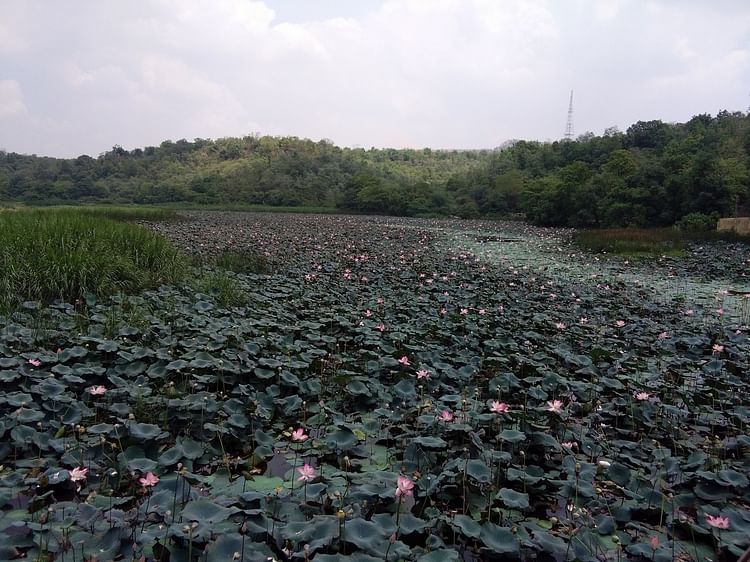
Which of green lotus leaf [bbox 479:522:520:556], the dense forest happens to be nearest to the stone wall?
the dense forest

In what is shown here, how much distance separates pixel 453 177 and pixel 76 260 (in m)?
52.0

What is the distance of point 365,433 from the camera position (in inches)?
111

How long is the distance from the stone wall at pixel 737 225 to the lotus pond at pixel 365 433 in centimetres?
1337

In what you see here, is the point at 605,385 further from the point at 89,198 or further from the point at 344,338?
the point at 89,198

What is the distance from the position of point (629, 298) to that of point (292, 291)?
4.78 m

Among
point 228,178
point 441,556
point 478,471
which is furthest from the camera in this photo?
point 228,178

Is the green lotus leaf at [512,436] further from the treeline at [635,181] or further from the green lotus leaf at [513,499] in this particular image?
the treeline at [635,181]

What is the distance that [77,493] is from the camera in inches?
82.7

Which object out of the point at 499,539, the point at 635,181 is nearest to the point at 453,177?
the point at 635,181

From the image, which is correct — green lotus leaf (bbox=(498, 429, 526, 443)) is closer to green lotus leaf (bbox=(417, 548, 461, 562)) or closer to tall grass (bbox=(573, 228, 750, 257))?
green lotus leaf (bbox=(417, 548, 461, 562))

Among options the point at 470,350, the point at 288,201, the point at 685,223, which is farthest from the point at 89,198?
the point at 470,350

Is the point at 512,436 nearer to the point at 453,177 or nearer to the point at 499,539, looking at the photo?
the point at 499,539

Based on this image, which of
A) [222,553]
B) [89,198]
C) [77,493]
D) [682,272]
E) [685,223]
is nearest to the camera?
[222,553]

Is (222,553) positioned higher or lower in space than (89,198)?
lower
